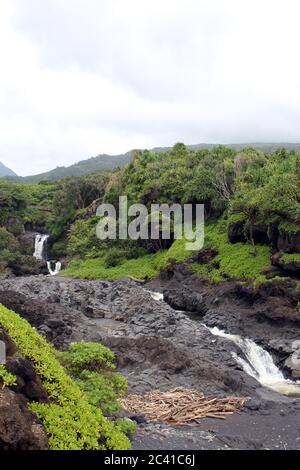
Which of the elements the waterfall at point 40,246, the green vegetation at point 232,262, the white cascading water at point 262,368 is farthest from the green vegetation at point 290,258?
the waterfall at point 40,246

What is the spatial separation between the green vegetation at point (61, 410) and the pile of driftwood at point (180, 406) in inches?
280

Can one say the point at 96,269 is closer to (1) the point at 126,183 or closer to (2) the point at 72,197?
(1) the point at 126,183

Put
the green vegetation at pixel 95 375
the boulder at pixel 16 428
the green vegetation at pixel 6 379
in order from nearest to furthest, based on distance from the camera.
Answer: the boulder at pixel 16 428 → the green vegetation at pixel 6 379 → the green vegetation at pixel 95 375

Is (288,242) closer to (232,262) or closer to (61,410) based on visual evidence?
(232,262)

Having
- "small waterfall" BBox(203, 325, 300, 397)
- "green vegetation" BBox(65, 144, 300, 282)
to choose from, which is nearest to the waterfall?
"green vegetation" BBox(65, 144, 300, 282)

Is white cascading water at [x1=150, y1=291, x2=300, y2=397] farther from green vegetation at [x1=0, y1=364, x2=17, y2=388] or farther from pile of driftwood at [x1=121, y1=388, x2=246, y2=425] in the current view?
green vegetation at [x1=0, y1=364, x2=17, y2=388]

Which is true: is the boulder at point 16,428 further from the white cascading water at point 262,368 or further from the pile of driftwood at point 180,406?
the white cascading water at point 262,368

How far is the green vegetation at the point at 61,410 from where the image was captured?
32.6 ft

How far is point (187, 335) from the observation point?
3017cm

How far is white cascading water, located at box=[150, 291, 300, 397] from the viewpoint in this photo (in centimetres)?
2497

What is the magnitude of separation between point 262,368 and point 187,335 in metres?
5.14

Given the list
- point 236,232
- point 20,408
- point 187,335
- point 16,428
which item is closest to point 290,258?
point 236,232
